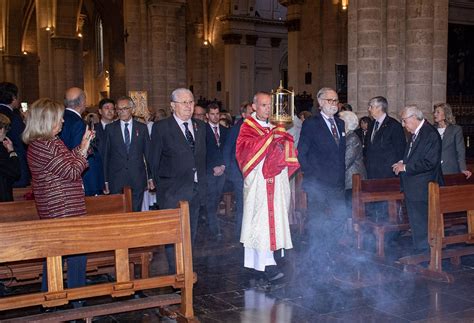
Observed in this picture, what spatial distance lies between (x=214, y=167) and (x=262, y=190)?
175cm

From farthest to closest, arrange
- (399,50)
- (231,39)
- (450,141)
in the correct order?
(231,39)
(399,50)
(450,141)

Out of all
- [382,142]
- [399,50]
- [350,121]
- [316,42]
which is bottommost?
[382,142]

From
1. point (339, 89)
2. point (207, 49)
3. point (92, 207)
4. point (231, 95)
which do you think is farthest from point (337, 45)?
point (92, 207)

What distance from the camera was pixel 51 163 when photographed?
467 centimetres

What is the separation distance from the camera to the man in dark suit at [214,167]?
7781 mm

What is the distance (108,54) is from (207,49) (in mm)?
7930

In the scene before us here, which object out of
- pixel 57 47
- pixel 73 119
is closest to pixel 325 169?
pixel 73 119

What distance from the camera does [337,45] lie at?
2075 centimetres

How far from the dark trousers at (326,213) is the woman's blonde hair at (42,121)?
3138 mm

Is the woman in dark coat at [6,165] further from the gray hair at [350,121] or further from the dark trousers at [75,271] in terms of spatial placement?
the gray hair at [350,121]

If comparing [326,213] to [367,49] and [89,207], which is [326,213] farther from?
[367,49]

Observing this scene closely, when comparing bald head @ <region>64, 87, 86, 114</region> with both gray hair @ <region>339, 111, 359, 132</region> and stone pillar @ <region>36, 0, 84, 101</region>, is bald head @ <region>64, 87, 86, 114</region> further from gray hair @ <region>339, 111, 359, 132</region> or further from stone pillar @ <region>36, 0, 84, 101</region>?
stone pillar @ <region>36, 0, 84, 101</region>

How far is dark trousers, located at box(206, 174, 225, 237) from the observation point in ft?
28.2

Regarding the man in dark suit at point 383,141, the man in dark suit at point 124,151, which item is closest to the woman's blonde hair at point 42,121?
the man in dark suit at point 124,151
